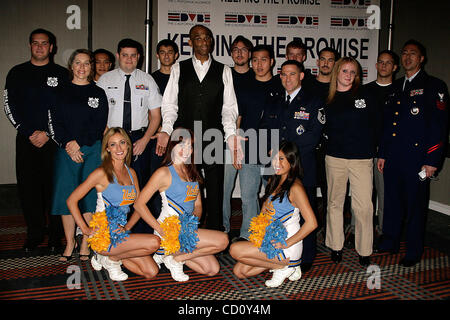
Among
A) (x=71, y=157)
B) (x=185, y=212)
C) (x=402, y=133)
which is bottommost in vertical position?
(x=185, y=212)

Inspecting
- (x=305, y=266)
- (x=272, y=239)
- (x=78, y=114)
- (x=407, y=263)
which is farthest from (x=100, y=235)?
(x=407, y=263)

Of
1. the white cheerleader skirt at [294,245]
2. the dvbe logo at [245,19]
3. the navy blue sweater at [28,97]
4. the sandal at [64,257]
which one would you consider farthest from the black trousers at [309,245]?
the dvbe logo at [245,19]

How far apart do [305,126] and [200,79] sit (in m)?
1.00

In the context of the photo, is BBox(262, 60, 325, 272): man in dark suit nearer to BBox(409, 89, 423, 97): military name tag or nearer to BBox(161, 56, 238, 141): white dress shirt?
BBox(161, 56, 238, 141): white dress shirt

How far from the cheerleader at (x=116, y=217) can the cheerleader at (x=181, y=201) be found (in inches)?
5.1

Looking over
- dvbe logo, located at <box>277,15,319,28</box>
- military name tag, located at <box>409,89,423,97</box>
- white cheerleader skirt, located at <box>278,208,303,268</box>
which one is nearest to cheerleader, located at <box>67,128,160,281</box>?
white cheerleader skirt, located at <box>278,208,303,268</box>

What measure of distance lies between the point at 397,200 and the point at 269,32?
3.22 metres

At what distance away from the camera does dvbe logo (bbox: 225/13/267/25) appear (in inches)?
224

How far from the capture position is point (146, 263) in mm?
3064

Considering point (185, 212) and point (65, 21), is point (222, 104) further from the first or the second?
point (65, 21)

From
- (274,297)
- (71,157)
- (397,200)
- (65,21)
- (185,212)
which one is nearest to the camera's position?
(274,297)

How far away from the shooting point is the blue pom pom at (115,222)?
9.54ft

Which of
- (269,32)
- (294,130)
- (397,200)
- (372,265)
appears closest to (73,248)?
(294,130)
